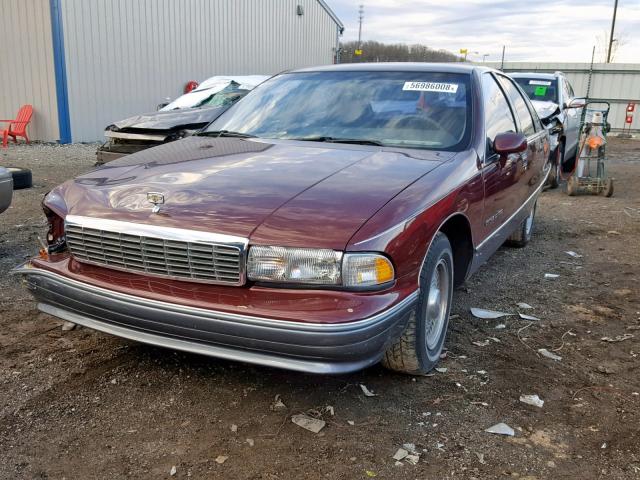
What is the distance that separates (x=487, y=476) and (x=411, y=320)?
2.38 ft

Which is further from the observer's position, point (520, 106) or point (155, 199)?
point (520, 106)

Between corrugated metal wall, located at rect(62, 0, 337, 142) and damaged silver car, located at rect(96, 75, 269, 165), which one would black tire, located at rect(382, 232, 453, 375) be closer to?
damaged silver car, located at rect(96, 75, 269, 165)

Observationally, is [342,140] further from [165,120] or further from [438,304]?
[165,120]

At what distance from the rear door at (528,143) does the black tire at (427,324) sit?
1.49 meters

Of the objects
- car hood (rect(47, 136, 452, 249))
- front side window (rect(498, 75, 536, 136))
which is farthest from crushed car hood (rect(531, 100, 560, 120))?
car hood (rect(47, 136, 452, 249))

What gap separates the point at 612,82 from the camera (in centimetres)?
2178

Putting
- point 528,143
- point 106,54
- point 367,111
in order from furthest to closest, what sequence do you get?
point 106,54, point 528,143, point 367,111

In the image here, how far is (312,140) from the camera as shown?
11.7 ft

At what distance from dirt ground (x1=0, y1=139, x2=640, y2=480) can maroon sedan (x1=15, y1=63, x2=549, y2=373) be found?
1.08ft

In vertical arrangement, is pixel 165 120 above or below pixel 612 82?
below

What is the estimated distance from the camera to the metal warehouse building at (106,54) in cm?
1316

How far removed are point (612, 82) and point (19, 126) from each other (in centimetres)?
1998

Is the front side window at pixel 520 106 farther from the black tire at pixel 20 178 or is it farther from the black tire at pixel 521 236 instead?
the black tire at pixel 20 178

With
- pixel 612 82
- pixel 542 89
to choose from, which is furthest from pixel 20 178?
pixel 612 82
